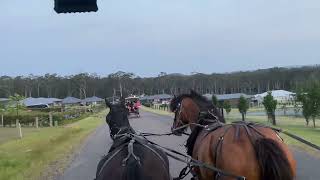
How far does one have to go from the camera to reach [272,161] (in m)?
5.71

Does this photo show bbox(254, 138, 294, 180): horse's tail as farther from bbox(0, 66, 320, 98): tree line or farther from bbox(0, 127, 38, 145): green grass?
bbox(0, 66, 320, 98): tree line

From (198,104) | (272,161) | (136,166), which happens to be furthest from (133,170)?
(198,104)

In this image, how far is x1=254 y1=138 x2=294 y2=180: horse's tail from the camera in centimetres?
566

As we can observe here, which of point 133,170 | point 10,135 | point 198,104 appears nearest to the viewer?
point 133,170

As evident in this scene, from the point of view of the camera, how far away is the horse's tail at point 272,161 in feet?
18.6

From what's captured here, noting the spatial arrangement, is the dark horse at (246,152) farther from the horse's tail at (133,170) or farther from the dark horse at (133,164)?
the horse's tail at (133,170)

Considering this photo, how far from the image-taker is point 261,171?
19.1ft

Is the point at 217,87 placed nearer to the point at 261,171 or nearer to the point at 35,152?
the point at 35,152

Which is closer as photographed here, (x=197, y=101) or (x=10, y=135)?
(x=197, y=101)

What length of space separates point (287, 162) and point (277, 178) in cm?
21

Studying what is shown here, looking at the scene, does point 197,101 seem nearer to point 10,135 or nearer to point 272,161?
point 272,161

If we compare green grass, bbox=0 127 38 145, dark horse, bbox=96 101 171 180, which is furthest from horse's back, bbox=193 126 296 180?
green grass, bbox=0 127 38 145

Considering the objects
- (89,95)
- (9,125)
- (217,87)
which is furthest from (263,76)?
(9,125)

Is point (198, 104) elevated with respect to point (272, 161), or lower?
elevated
